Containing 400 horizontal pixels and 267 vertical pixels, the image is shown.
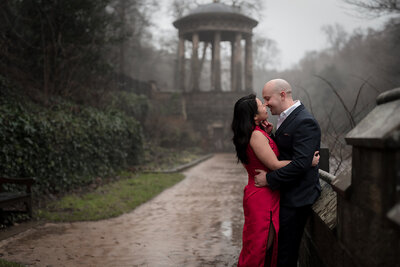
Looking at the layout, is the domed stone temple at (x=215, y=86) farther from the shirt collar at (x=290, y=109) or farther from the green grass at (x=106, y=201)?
the shirt collar at (x=290, y=109)

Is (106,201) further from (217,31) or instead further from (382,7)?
(217,31)

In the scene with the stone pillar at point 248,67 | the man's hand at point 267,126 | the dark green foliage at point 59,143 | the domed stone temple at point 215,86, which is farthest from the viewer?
the stone pillar at point 248,67

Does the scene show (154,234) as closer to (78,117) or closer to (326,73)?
(78,117)

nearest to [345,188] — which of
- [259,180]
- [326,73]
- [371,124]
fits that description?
[371,124]

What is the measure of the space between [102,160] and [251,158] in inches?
364

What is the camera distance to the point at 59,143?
8961mm

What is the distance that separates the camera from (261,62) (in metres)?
56.8

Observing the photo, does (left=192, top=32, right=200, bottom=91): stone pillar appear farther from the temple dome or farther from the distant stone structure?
the distant stone structure

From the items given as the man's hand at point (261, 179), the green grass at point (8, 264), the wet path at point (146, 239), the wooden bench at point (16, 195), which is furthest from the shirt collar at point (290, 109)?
the wooden bench at point (16, 195)

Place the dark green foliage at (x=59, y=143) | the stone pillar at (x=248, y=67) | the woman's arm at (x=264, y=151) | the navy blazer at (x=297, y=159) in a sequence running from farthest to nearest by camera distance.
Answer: the stone pillar at (x=248, y=67) → the dark green foliage at (x=59, y=143) → the woman's arm at (x=264, y=151) → the navy blazer at (x=297, y=159)

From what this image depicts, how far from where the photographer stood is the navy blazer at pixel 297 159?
116 inches

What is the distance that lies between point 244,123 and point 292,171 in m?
0.52

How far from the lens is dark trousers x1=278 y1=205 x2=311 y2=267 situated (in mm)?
3059

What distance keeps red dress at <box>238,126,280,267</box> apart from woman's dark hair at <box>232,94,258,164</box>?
2.2 inches
